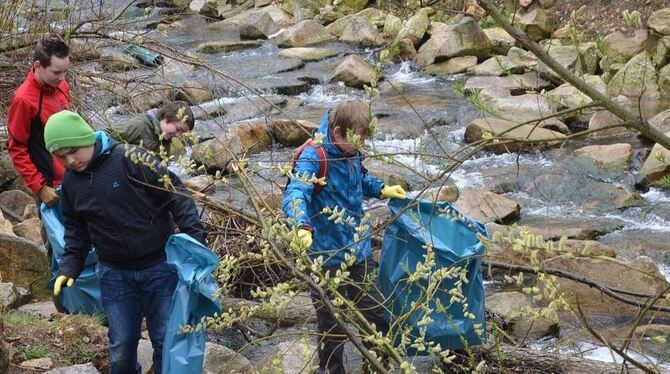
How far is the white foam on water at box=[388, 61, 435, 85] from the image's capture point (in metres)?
14.1

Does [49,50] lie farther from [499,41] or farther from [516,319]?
[499,41]

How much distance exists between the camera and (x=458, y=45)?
585 inches

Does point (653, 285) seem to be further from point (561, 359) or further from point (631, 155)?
point (631, 155)

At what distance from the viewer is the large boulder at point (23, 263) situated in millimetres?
5582

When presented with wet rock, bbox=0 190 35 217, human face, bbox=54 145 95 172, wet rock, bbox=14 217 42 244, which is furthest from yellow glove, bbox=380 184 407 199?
wet rock, bbox=0 190 35 217

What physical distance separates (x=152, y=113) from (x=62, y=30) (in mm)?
2874

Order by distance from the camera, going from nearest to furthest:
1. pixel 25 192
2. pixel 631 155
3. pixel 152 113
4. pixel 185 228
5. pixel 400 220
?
1. pixel 185 228
2. pixel 400 220
3. pixel 152 113
4. pixel 25 192
5. pixel 631 155

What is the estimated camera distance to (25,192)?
825 cm

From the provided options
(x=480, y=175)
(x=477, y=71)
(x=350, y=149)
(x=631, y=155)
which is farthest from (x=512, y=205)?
(x=477, y=71)

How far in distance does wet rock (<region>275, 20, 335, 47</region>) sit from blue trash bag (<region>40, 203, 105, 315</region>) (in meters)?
12.7

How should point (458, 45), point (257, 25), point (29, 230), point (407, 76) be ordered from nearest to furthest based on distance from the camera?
point (29, 230) → point (407, 76) → point (458, 45) → point (257, 25)

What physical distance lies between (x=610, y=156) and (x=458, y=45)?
5.54 metres

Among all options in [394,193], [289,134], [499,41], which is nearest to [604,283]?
[394,193]

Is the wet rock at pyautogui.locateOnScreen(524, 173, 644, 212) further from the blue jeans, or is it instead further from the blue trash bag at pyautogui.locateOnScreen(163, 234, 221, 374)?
the blue trash bag at pyautogui.locateOnScreen(163, 234, 221, 374)
